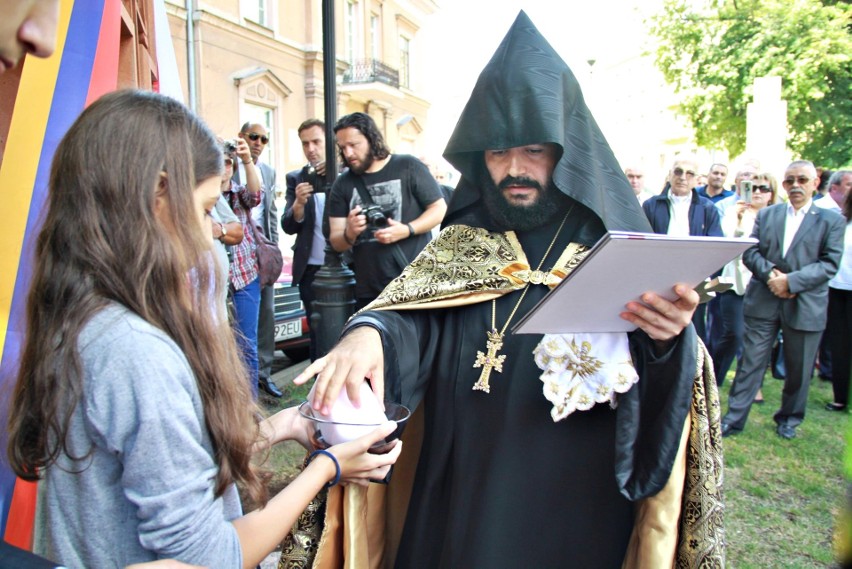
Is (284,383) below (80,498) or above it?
below

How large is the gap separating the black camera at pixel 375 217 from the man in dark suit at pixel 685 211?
115 inches

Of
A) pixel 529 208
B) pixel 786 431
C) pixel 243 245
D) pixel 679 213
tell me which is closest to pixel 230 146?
pixel 243 245

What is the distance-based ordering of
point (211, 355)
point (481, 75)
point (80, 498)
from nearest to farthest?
point (80, 498) < point (211, 355) < point (481, 75)

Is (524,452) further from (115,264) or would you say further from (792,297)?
(792,297)

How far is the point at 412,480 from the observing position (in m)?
2.43

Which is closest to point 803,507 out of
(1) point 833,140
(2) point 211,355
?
(2) point 211,355

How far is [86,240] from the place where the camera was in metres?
1.26

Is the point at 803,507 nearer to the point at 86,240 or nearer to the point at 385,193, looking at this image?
the point at 385,193

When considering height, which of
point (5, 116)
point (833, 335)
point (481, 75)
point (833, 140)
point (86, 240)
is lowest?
point (833, 335)

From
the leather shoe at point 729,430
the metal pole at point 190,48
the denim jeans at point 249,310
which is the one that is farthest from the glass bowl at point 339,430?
the metal pole at point 190,48

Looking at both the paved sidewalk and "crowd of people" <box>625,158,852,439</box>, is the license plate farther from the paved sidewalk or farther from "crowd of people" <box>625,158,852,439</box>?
"crowd of people" <box>625,158,852,439</box>

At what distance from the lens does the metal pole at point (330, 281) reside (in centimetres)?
486

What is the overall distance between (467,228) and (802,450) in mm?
4054

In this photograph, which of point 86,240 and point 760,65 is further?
point 760,65
